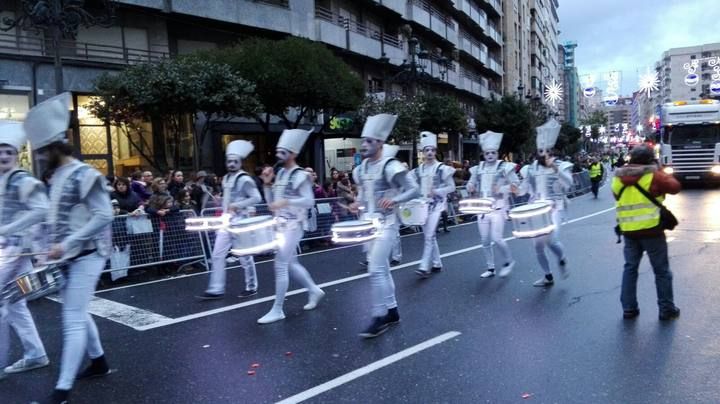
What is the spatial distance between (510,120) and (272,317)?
4123 cm

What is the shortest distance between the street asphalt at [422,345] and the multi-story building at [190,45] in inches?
493

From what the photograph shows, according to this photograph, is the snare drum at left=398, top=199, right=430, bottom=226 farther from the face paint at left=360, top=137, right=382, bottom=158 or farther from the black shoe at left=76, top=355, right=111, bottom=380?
the black shoe at left=76, top=355, right=111, bottom=380

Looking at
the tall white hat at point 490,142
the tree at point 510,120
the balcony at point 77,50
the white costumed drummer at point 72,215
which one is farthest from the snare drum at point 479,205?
the tree at point 510,120

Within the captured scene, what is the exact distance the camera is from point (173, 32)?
23.4 m

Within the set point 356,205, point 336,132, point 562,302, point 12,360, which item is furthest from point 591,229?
point 336,132

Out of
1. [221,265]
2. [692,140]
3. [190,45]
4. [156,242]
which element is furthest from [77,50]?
[692,140]

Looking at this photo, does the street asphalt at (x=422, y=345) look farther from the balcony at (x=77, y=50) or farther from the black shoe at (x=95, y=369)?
the balcony at (x=77, y=50)

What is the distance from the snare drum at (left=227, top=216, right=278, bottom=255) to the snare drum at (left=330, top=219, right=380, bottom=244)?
0.95 meters

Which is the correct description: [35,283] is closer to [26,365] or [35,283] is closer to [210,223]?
[26,365]

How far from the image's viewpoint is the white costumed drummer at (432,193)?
9.22 metres

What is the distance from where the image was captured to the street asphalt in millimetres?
4551

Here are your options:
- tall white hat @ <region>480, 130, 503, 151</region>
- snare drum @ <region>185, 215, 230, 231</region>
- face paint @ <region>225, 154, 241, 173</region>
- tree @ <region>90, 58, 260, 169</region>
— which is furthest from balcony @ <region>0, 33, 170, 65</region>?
tall white hat @ <region>480, 130, 503, 151</region>

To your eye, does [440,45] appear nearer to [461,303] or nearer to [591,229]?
[591,229]

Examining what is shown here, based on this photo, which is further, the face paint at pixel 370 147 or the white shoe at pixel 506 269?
the white shoe at pixel 506 269
